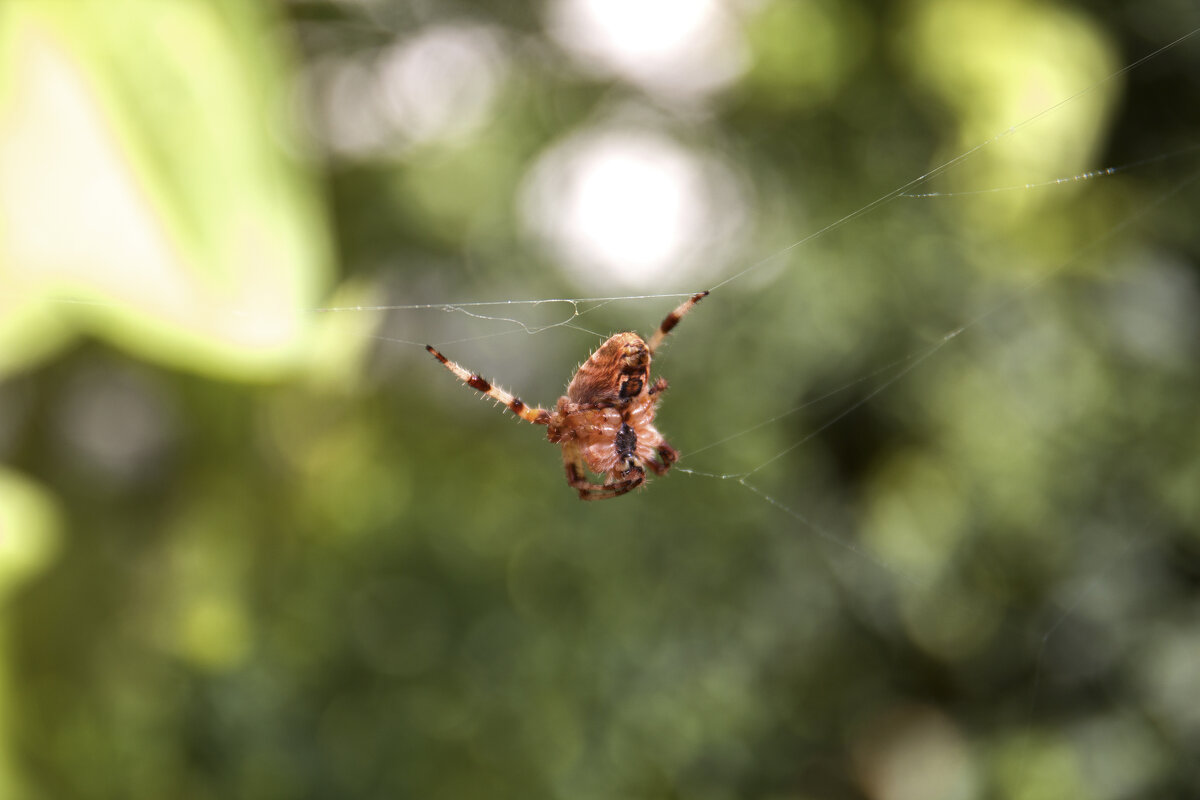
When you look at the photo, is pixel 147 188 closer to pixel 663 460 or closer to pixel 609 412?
pixel 609 412

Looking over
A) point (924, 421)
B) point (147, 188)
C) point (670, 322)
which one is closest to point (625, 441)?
point (670, 322)

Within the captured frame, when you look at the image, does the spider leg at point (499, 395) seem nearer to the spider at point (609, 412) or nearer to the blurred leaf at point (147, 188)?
the spider at point (609, 412)

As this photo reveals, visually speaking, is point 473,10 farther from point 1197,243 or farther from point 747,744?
point 747,744

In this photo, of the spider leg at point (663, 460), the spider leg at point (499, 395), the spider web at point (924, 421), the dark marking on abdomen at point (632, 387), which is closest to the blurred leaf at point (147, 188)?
the spider leg at point (499, 395)

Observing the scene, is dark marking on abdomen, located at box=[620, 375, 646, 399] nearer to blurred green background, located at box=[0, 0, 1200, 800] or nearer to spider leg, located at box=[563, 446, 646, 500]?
spider leg, located at box=[563, 446, 646, 500]

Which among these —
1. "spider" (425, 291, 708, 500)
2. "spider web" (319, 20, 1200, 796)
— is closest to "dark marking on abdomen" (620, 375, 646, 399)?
"spider" (425, 291, 708, 500)

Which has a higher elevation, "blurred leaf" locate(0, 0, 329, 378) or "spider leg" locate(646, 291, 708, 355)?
"spider leg" locate(646, 291, 708, 355)
